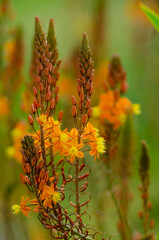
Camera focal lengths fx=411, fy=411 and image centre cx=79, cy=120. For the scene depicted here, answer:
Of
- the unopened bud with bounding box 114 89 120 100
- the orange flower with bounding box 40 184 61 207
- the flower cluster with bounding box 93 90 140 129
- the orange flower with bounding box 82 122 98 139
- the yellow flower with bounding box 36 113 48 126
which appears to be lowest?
the orange flower with bounding box 40 184 61 207

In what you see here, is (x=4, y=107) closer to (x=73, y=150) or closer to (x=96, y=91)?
(x=96, y=91)

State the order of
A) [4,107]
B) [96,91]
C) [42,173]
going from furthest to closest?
[96,91] < [4,107] < [42,173]

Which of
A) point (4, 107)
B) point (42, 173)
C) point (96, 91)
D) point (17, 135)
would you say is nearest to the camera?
point (42, 173)

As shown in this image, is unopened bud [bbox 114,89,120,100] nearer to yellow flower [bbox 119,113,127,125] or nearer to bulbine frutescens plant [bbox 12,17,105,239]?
yellow flower [bbox 119,113,127,125]

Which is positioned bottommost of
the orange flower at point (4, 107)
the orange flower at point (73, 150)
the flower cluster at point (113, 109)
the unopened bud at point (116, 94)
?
the orange flower at point (73, 150)

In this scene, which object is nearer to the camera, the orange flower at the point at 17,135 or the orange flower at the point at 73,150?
the orange flower at the point at 73,150

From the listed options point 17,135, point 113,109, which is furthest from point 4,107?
point 113,109

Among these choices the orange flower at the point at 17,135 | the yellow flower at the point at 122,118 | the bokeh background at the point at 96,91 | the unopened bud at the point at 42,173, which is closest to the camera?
the unopened bud at the point at 42,173

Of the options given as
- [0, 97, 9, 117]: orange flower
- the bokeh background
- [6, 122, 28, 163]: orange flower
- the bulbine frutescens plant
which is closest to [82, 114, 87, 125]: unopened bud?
the bulbine frutescens plant

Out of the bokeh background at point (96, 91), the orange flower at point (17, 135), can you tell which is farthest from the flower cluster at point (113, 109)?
the orange flower at point (17, 135)

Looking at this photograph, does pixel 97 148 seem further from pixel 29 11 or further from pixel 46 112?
pixel 29 11

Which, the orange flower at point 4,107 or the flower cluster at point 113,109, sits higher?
the orange flower at point 4,107

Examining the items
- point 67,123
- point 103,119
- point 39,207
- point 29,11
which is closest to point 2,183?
point 67,123

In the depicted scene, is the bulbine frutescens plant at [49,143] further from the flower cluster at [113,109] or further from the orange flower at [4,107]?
the orange flower at [4,107]
